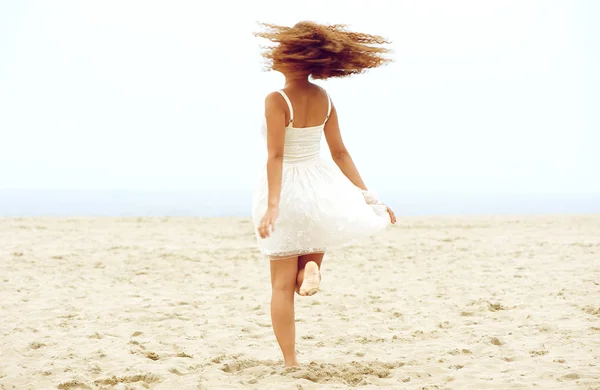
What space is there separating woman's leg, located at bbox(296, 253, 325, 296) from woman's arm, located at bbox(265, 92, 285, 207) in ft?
1.44

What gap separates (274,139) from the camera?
3602mm

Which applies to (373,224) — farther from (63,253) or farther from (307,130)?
(63,253)

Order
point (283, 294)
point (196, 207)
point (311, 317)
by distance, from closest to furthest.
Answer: point (283, 294) < point (311, 317) < point (196, 207)

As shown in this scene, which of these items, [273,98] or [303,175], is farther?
[303,175]

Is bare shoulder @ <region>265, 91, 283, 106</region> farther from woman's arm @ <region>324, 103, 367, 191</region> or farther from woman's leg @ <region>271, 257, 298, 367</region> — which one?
woman's leg @ <region>271, 257, 298, 367</region>

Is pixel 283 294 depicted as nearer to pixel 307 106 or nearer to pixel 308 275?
pixel 308 275

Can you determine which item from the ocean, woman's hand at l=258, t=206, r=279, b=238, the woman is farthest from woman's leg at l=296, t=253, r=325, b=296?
the ocean

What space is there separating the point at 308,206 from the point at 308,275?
15.3 inches

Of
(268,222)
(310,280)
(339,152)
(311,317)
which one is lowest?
(311,317)

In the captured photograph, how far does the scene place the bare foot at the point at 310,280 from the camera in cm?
358

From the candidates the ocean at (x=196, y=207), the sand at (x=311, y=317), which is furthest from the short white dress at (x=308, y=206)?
the ocean at (x=196, y=207)

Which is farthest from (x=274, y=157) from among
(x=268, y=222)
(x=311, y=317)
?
(x=311, y=317)

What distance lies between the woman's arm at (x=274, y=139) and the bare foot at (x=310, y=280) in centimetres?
43

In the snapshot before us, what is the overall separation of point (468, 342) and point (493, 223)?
11.9 metres
